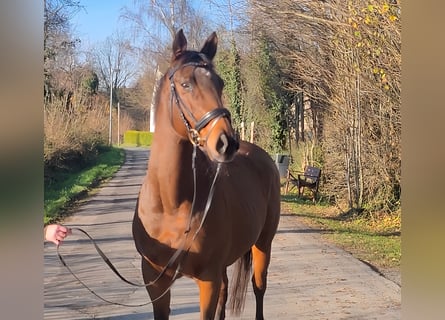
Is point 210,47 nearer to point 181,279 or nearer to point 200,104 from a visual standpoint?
point 200,104

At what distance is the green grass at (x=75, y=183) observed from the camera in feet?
7.03

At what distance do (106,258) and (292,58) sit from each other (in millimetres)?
1248

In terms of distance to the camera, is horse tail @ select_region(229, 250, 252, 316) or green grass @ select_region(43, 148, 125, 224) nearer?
green grass @ select_region(43, 148, 125, 224)

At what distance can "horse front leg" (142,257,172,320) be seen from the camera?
2.01 metres

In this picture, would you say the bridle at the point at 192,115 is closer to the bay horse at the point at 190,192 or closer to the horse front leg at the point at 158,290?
the bay horse at the point at 190,192

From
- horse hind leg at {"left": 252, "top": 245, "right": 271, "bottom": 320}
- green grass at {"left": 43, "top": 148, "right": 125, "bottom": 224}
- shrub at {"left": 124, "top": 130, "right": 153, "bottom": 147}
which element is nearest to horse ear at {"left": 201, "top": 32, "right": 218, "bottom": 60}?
shrub at {"left": 124, "top": 130, "right": 153, "bottom": 147}

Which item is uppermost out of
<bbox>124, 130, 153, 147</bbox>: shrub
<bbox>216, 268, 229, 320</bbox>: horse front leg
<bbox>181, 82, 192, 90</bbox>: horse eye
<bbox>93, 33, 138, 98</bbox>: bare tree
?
<bbox>93, 33, 138, 98</bbox>: bare tree

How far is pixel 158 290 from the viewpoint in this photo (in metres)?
2.03

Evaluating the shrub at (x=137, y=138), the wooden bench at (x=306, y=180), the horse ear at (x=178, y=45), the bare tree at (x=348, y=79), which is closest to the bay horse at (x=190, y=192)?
the horse ear at (x=178, y=45)

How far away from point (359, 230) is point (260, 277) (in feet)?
1.80

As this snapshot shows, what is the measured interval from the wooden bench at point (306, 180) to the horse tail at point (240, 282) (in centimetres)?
40

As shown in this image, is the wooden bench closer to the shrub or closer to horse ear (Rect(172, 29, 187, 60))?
the shrub
